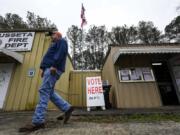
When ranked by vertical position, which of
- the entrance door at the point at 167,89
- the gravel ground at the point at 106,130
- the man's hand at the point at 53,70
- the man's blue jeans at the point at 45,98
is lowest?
the gravel ground at the point at 106,130

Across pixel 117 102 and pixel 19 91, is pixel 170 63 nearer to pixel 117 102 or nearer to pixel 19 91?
pixel 117 102

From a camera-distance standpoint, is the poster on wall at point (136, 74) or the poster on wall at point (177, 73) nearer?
the poster on wall at point (136, 74)

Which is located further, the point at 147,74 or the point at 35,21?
the point at 35,21

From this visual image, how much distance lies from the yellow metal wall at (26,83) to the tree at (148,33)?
15.9 metres

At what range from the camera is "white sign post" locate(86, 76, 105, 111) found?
5.91 metres

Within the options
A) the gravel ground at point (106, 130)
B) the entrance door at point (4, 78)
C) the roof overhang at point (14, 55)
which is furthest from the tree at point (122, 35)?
the gravel ground at point (106, 130)

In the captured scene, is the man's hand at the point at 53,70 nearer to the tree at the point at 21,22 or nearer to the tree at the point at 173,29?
the tree at the point at 21,22

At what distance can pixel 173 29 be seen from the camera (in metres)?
18.9

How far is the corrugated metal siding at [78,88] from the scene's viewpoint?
949 centimetres

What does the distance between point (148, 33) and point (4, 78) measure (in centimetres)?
1844

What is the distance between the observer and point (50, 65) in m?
2.53

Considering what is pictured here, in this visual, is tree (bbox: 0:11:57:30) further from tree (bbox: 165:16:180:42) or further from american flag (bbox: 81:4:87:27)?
tree (bbox: 165:16:180:42)

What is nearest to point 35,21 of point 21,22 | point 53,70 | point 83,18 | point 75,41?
point 21,22

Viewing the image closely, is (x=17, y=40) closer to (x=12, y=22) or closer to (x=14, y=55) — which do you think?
(x=14, y=55)
